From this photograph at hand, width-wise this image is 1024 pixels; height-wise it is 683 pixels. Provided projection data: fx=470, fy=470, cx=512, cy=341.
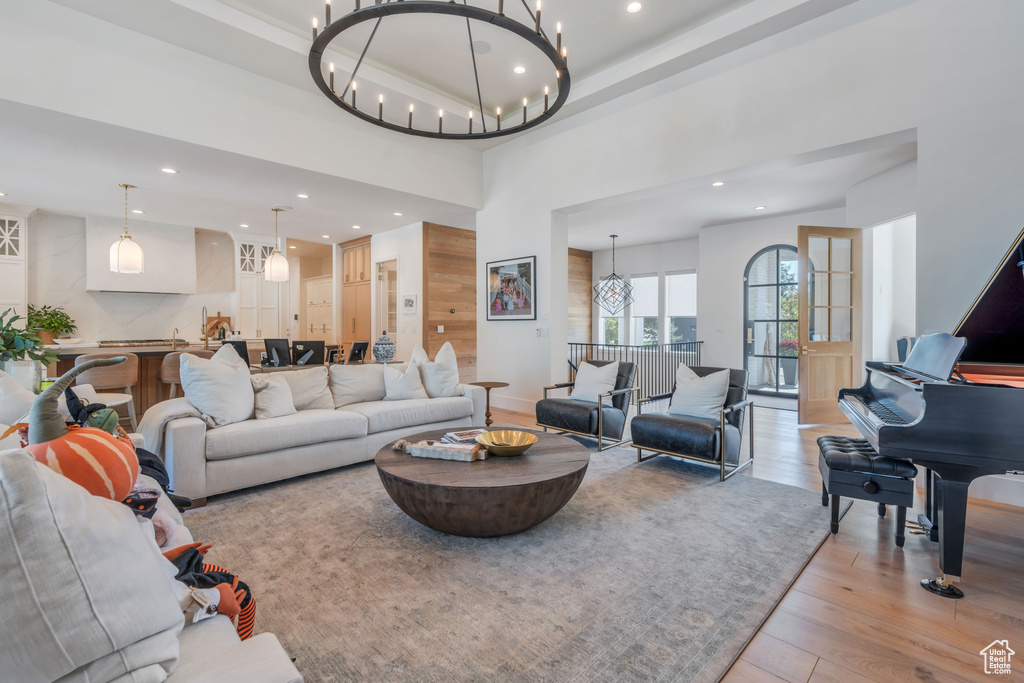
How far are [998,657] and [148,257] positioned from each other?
31.6 feet

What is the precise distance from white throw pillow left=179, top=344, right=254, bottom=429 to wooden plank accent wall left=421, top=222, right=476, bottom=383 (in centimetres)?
368

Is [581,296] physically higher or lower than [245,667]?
higher

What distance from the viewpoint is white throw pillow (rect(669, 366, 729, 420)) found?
3752mm

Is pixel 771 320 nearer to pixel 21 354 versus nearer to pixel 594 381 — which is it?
pixel 594 381

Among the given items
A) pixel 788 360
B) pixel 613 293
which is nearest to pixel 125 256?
pixel 613 293

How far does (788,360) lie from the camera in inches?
298

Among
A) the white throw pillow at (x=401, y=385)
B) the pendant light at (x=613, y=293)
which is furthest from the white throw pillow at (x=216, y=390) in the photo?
the pendant light at (x=613, y=293)

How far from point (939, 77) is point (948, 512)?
2.93m

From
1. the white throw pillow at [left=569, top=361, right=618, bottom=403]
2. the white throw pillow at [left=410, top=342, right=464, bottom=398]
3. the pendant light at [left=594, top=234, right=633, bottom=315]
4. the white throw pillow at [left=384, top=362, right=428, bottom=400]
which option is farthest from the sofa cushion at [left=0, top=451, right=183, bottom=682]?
A: the pendant light at [left=594, top=234, right=633, bottom=315]

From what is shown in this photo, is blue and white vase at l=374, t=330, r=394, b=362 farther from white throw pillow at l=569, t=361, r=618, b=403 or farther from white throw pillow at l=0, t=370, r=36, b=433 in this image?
white throw pillow at l=0, t=370, r=36, b=433

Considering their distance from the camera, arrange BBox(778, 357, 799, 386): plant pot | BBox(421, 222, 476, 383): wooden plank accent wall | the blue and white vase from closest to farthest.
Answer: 1. the blue and white vase
2. BBox(421, 222, 476, 383): wooden plank accent wall
3. BBox(778, 357, 799, 386): plant pot

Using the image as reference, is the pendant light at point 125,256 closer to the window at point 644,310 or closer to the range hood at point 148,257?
the range hood at point 148,257

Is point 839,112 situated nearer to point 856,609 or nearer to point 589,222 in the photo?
point 856,609

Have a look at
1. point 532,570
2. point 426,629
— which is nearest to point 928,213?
point 532,570
